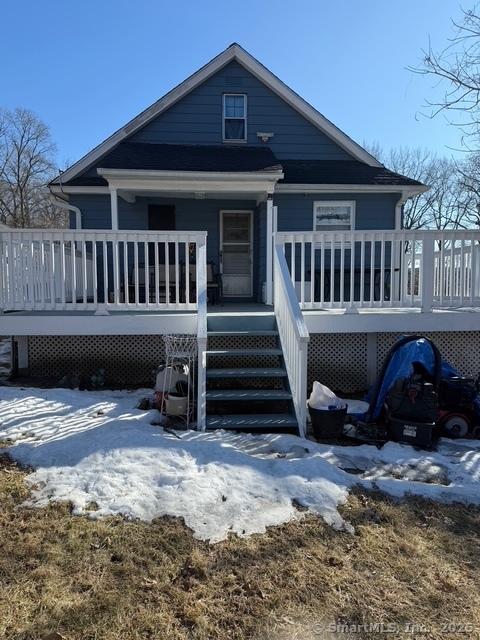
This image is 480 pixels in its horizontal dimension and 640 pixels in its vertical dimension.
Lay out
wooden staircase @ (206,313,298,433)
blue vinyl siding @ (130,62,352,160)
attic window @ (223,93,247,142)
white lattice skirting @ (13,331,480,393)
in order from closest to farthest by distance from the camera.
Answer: wooden staircase @ (206,313,298,433) → white lattice skirting @ (13,331,480,393) → blue vinyl siding @ (130,62,352,160) → attic window @ (223,93,247,142)

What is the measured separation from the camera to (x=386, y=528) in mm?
2740

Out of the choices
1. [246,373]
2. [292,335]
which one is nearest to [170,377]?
[246,373]

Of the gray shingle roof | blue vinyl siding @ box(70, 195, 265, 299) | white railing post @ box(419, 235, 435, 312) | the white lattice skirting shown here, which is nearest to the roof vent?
the gray shingle roof

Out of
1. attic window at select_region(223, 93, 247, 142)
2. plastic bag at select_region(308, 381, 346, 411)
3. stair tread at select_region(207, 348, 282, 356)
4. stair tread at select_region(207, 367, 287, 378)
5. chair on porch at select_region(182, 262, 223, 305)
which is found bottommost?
plastic bag at select_region(308, 381, 346, 411)

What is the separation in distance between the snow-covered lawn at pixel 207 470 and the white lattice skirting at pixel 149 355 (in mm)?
1426

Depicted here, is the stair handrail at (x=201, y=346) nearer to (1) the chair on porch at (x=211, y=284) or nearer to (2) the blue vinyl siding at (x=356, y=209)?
(1) the chair on porch at (x=211, y=284)

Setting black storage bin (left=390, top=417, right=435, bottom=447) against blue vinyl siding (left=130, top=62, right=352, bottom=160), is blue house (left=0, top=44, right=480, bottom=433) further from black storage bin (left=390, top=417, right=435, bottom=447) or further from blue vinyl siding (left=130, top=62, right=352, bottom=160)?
black storage bin (left=390, top=417, right=435, bottom=447)

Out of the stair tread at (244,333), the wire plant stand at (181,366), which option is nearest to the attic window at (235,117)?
the stair tread at (244,333)

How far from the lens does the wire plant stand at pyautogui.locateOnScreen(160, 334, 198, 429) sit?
4633 mm

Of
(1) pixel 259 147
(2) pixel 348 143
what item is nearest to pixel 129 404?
(1) pixel 259 147

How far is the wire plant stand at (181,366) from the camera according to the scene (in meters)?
4.63

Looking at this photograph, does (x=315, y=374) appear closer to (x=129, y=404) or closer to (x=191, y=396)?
(x=191, y=396)

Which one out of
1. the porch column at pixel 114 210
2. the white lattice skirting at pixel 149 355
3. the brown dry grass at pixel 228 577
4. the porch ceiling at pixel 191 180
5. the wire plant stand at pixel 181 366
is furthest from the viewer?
the porch ceiling at pixel 191 180

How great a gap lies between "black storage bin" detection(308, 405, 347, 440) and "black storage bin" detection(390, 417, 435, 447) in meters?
0.49
